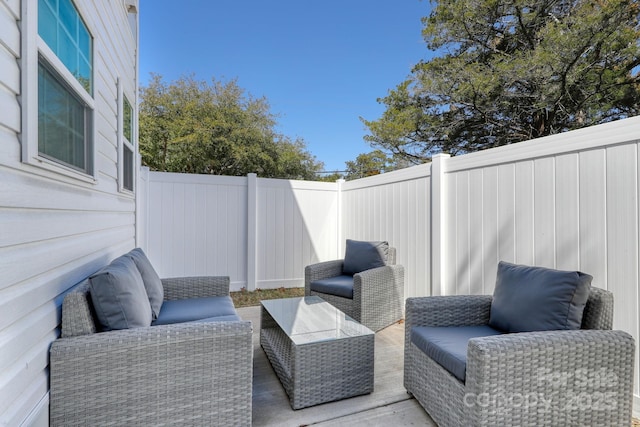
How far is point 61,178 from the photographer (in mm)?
1631

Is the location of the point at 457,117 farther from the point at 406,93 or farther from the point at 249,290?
the point at 249,290

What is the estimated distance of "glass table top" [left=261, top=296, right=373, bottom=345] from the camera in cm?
224

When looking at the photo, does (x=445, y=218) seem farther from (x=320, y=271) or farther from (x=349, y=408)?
(x=349, y=408)

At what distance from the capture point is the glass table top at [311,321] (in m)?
2.24

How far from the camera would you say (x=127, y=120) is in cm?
356

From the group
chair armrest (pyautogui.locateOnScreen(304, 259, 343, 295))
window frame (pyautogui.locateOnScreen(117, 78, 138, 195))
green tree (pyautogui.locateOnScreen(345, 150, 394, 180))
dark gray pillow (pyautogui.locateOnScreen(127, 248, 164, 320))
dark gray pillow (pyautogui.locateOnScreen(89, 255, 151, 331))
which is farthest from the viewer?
green tree (pyautogui.locateOnScreen(345, 150, 394, 180))

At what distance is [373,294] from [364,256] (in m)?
0.63

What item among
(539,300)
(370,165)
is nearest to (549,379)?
(539,300)

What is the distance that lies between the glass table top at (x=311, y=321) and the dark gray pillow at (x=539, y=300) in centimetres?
89

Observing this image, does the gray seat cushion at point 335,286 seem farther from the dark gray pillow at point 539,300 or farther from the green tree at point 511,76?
the green tree at point 511,76

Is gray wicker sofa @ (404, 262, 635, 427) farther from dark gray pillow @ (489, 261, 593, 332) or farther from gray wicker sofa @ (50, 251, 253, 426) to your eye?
gray wicker sofa @ (50, 251, 253, 426)

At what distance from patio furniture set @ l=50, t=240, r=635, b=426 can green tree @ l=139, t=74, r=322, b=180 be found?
8.44 m

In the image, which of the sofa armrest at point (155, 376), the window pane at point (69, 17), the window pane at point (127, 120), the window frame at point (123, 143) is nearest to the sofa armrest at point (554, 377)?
the sofa armrest at point (155, 376)

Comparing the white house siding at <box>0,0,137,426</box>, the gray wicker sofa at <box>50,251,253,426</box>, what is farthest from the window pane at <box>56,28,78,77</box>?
the gray wicker sofa at <box>50,251,253,426</box>
